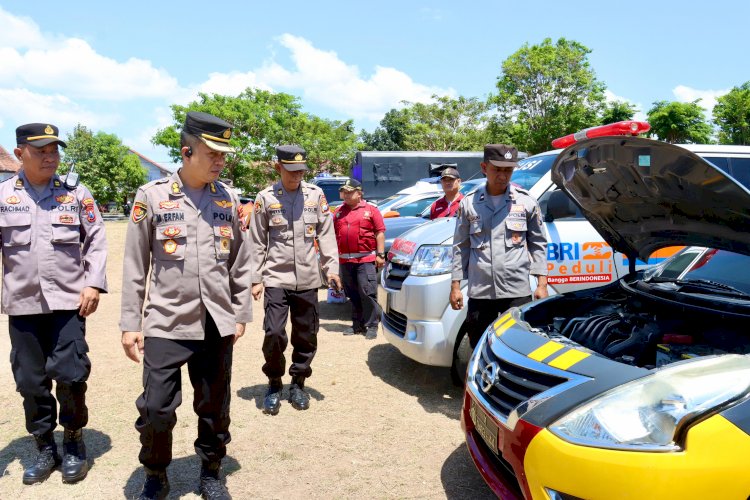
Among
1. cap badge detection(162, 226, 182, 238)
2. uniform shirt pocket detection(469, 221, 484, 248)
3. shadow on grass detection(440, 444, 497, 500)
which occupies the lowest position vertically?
shadow on grass detection(440, 444, 497, 500)

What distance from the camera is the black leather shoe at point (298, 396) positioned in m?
4.37

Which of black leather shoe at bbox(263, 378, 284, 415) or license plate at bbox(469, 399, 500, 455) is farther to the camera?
black leather shoe at bbox(263, 378, 284, 415)

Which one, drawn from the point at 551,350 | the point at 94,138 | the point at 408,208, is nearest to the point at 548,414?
the point at 551,350

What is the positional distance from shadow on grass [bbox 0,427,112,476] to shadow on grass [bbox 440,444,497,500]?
213cm

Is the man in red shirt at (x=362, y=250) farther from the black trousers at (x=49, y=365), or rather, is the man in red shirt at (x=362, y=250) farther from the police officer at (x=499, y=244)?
the black trousers at (x=49, y=365)

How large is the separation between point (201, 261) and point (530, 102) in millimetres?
26972

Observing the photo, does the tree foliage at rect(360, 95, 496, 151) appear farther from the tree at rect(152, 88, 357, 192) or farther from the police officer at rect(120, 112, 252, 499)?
the police officer at rect(120, 112, 252, 499)

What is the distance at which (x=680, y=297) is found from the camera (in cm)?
288

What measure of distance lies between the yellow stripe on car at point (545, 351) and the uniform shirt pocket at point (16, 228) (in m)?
2.83

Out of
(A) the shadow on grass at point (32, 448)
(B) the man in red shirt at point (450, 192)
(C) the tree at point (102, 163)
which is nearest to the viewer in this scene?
(A) the shadow on grass at point (32, 448)

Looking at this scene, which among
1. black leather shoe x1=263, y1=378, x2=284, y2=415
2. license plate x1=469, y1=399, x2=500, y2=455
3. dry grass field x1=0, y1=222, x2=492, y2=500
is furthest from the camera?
black leather shoe x1=263, y1=378, x2=284, y2=415

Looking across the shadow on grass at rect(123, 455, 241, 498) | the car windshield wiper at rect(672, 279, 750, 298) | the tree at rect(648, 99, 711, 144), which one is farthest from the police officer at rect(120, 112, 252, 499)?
the tree at rect(648, 99, 711, 144)

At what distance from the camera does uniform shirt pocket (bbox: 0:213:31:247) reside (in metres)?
3.25

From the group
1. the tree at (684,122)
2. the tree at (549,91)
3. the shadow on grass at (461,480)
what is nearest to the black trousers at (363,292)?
the shadow on grass at (461,480)
